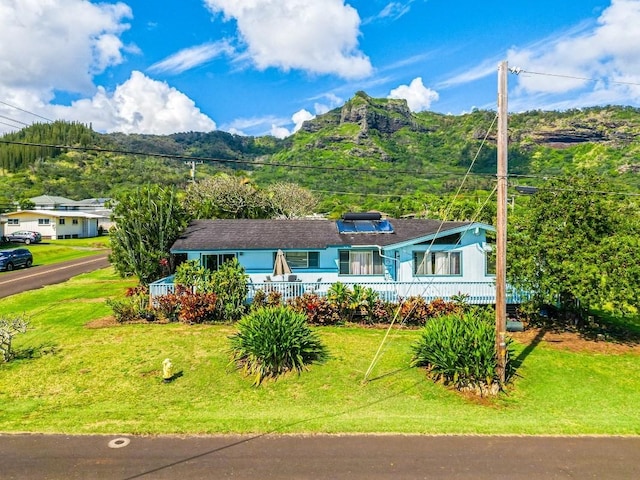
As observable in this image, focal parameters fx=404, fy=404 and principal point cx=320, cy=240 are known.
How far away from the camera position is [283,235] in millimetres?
23078

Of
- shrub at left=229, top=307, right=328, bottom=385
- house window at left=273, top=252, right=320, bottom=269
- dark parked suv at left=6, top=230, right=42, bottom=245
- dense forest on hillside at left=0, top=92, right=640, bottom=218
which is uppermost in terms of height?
dense forest on hillside at left=0, top=92, right=640, bottom=218

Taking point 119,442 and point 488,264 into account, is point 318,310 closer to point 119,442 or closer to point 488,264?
point 488,264

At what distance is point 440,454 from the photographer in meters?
8.67

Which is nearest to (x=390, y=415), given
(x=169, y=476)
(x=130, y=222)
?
(x=169, y=476)

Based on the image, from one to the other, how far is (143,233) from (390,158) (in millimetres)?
108369

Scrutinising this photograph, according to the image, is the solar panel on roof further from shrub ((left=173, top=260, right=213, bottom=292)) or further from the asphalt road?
the asphalt road

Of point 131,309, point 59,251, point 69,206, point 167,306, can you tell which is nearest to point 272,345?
point 167,306

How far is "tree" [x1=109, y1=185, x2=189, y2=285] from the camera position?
21844 mm

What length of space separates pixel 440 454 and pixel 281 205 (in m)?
37.3

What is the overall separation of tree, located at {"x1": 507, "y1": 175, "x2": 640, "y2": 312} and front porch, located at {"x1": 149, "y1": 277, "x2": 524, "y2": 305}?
295cm

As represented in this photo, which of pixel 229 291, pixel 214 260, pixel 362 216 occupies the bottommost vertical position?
pixel 229 291

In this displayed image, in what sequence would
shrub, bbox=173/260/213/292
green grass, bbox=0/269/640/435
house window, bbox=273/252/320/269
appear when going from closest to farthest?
1. green grass, bbox=0/269/640/435
2. shrub, bbox=173/260/213/292
3. house window, bbox=273/252/320/269

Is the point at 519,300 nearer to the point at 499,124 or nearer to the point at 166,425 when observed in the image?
the point at 499,124

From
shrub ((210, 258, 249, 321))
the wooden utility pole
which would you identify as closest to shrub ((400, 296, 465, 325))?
the wooden utility pole
